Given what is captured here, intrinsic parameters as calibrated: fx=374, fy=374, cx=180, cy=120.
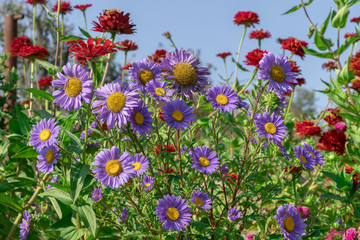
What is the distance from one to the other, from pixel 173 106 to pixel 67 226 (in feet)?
2.37

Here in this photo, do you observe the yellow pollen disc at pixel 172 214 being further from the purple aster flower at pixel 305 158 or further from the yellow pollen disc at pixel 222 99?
the purple aster flower at pixel 305 158

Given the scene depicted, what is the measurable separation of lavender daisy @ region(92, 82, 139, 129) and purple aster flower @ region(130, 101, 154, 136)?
4cm

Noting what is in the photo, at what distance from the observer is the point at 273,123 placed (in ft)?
5.08

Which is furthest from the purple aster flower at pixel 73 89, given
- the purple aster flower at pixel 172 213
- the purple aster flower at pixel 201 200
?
the purple aster flower at pixel 201 200

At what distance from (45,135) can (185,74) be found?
586mm

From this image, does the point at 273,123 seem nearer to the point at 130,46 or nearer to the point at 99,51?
the point at 99,51

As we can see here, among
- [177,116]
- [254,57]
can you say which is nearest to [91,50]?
[177,116]

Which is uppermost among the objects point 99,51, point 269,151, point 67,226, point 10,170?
point 99,51

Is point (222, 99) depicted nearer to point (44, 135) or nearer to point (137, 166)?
point (137, 166)

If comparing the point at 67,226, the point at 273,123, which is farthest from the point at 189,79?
the point at 67,226

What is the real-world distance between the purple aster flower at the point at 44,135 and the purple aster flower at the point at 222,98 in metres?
0.61

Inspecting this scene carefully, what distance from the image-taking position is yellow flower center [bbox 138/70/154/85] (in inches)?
60.8

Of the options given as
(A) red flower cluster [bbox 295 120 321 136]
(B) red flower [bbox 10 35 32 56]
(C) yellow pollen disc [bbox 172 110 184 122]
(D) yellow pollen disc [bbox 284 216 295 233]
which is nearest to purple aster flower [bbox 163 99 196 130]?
(C) yellow pollen disc [bbox 172 110 184 122]

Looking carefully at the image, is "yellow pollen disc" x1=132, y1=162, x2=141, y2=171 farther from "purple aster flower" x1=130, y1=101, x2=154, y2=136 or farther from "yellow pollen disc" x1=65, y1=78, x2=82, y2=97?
"yellow pollen disc" x1=65, y1=78, x2=82, y2=97
